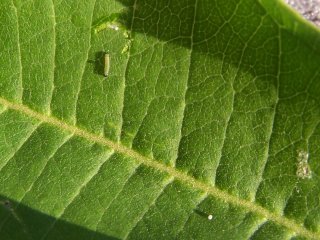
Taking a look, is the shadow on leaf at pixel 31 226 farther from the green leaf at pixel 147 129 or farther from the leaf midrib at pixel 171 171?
the leaf midrib at pixel 171 171

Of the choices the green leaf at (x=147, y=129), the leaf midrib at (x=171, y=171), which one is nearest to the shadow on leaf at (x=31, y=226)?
the green leaf at (x=147, y=129)

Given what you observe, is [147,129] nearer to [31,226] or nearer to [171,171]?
[171,171]

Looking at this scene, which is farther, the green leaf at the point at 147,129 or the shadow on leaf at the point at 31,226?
the shadow on leaf at the point at 31,226

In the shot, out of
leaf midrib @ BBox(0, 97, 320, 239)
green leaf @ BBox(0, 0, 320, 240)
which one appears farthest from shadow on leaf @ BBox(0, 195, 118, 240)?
leaf midrib @ BBox(0, 97, 320, 239)

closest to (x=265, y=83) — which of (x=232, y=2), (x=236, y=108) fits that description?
(x=236, y=108)

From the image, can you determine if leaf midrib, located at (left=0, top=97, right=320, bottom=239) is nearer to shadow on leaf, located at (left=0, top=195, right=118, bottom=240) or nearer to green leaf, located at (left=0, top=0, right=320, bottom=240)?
green leaf, located at (left=0, top=0, right=320, bottom=240)

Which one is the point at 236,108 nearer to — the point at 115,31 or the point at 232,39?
the point at 232,39

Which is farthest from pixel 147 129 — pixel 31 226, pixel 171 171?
pixel 31 226
